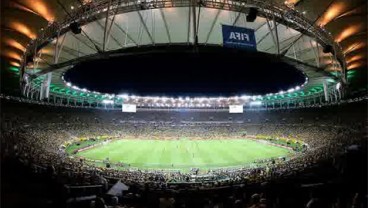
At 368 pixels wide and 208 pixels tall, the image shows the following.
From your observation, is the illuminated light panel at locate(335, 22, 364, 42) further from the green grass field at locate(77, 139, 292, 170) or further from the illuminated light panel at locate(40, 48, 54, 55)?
the illuminated light panel at locate(40, 48, 54, 55)

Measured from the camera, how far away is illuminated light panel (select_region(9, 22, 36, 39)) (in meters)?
21.2

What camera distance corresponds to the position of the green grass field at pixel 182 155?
38781mm

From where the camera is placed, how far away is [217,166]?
37.4m

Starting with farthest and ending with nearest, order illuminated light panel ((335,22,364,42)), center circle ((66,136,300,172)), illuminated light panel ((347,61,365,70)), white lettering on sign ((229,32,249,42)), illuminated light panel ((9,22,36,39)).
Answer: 1. center circle ((66,136,300,172))
2. illuminated light panel ((347,61,365,70))
3. illuminated light panel ((335,22,364,42))
4. illuminated light panel ((9,22,36,39))
5. white lettering on sign ((229,32,249,42))

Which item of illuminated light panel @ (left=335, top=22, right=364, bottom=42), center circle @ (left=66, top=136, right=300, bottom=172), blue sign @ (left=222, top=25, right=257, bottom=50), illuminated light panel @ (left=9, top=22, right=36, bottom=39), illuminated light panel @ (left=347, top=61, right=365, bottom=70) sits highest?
illuminated light panel @ (left=335, top=22, right=364, bottom=42)

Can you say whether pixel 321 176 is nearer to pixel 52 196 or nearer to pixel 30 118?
pixel 52 196

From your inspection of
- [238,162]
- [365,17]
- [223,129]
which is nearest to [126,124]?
[223,129]

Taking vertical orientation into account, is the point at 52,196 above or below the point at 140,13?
below

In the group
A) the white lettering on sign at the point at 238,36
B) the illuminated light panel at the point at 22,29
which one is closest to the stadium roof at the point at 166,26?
the illuminated light panel at the point at 22,29

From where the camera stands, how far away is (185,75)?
7275 cm

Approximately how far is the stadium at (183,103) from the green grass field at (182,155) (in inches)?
9.7

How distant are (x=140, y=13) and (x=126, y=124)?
171 feet

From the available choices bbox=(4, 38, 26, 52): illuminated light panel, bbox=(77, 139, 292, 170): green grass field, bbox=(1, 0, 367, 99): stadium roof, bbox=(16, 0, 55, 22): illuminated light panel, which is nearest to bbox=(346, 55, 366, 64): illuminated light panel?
bbox=(1, 0, 367, 99): stadium roof

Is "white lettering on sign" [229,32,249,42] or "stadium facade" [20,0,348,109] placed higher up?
"stadium facade" [20,0,348,109]
